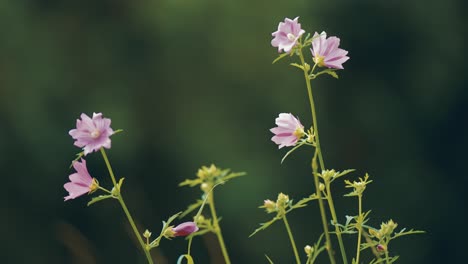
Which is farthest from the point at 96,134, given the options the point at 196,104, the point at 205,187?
the point at 196,104

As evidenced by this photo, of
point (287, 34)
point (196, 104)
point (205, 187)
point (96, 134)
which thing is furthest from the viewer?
point (196, 104)

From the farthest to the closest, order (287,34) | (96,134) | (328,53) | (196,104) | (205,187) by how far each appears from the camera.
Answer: (196,104) → (328,53) → (287,34) → (96,134) → (205,187)

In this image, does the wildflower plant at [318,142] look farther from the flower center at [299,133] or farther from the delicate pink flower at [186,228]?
the delicate pink flower at [186,228]

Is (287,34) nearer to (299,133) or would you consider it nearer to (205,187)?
(299,133)

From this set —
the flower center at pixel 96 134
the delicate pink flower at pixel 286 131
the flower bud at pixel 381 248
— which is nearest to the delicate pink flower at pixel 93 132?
the flower center at pixel 96 134

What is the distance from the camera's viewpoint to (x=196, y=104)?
8.48 metres

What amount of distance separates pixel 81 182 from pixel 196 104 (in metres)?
6.90

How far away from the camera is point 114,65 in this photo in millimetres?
8500

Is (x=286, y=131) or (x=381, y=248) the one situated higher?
(x=286, y=131)

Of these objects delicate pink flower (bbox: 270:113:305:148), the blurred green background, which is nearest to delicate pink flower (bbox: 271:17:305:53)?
delicate pink flower (bbox: 270:113:305:148)

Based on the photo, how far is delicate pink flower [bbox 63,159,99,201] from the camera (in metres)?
1.58

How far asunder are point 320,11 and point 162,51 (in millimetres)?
1362

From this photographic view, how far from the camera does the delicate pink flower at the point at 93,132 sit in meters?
1.48

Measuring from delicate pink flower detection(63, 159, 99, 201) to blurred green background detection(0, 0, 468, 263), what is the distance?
6362mm
